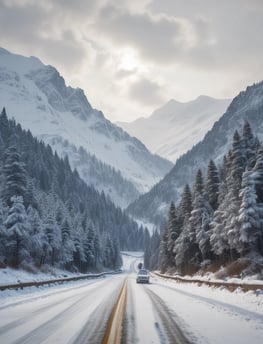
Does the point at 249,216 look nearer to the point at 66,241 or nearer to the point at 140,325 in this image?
the point at 140,325

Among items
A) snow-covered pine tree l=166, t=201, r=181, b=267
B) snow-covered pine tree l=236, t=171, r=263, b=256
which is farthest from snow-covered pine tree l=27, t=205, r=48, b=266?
snow-covered pine tree l=236, t=171, r=263, b=256

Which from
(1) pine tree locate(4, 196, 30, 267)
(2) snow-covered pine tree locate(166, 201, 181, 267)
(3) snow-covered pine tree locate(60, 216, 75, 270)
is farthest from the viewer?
(3) snow-covered pine tree locate(60, 216, 75, 270)

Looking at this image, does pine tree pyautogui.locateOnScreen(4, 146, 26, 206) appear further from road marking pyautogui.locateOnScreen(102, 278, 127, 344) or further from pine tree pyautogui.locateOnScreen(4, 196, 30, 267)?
road marking pyautogui.locateOnScreen(102, 278, 127, 344)

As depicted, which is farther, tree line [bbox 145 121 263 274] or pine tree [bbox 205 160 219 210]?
pine tree [bbox 205 160 219 210]

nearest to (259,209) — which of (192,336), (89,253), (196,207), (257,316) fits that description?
(196,207)

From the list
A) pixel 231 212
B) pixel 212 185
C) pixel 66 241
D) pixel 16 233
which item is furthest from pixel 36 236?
pixel 231 212

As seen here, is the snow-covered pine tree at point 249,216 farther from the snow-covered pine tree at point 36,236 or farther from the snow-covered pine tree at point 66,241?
the snow-covered pine tree at point 66,241

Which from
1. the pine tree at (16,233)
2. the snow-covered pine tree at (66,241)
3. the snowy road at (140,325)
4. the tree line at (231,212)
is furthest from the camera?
the snow-covered pine tree at (66,241)

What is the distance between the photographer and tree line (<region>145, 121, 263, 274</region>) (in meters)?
33.6

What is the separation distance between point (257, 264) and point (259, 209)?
16.1 ft

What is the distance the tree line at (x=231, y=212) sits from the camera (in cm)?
3362

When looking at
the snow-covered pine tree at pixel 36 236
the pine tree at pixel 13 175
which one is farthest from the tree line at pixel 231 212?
the pine tree at pixel 13 175

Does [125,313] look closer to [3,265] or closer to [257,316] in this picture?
[257,316]

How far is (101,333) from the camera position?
9.76m
